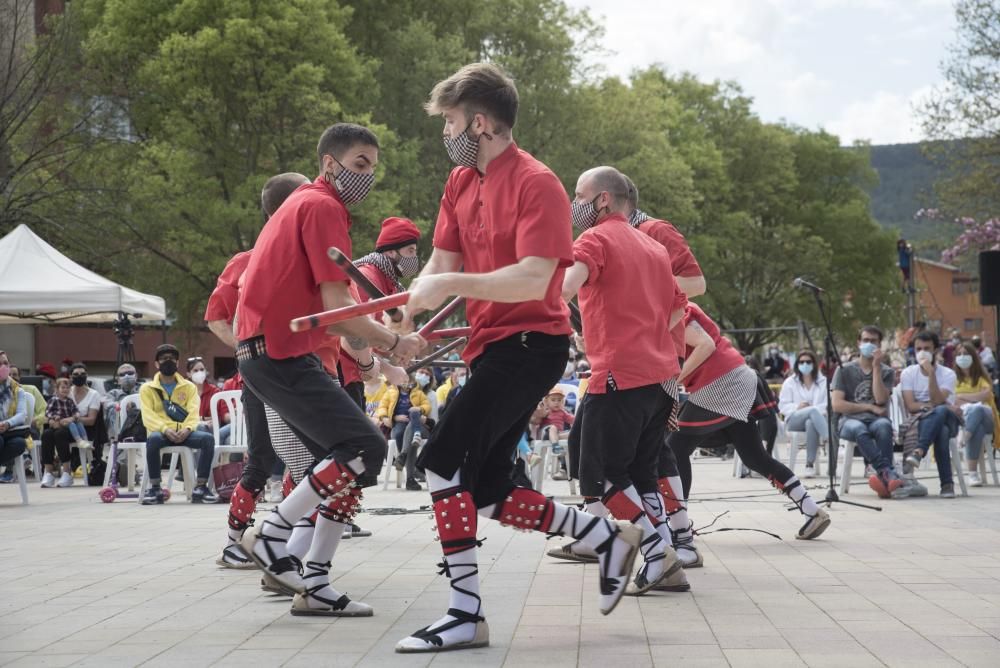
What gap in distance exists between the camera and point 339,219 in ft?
19.2

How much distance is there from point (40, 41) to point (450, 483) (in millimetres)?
30560

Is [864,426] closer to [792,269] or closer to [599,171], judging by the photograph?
[599,171]

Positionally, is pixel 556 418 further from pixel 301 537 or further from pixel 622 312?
pixel 301 537

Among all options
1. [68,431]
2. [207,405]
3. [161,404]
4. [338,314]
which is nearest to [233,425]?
[161,404]

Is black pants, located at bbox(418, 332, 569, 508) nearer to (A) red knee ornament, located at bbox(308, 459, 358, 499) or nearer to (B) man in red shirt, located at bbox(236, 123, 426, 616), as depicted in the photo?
(B) man in red shirt, located at bbox(236, 123, 426, 616)

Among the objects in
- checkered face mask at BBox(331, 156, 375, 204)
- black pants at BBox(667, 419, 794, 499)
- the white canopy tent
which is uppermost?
the white canopy tent

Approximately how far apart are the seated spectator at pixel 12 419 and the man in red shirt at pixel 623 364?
31.5 ft

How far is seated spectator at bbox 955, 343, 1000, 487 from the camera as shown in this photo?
15258mm

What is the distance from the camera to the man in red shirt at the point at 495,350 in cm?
508

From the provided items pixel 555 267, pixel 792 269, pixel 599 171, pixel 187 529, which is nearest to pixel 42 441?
pixel 187 529

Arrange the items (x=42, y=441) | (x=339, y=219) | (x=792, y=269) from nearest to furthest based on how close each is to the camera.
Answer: (x=339, y=219) < (x=42, y=441) < (x=792, y=269)

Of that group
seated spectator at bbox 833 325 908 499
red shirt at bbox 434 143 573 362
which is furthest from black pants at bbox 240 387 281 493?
seated spectator at bbox 833 325 908 499

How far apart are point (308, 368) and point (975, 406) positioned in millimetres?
11099

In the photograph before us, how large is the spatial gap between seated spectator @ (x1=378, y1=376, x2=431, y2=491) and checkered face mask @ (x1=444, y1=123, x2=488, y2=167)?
1201 cm
